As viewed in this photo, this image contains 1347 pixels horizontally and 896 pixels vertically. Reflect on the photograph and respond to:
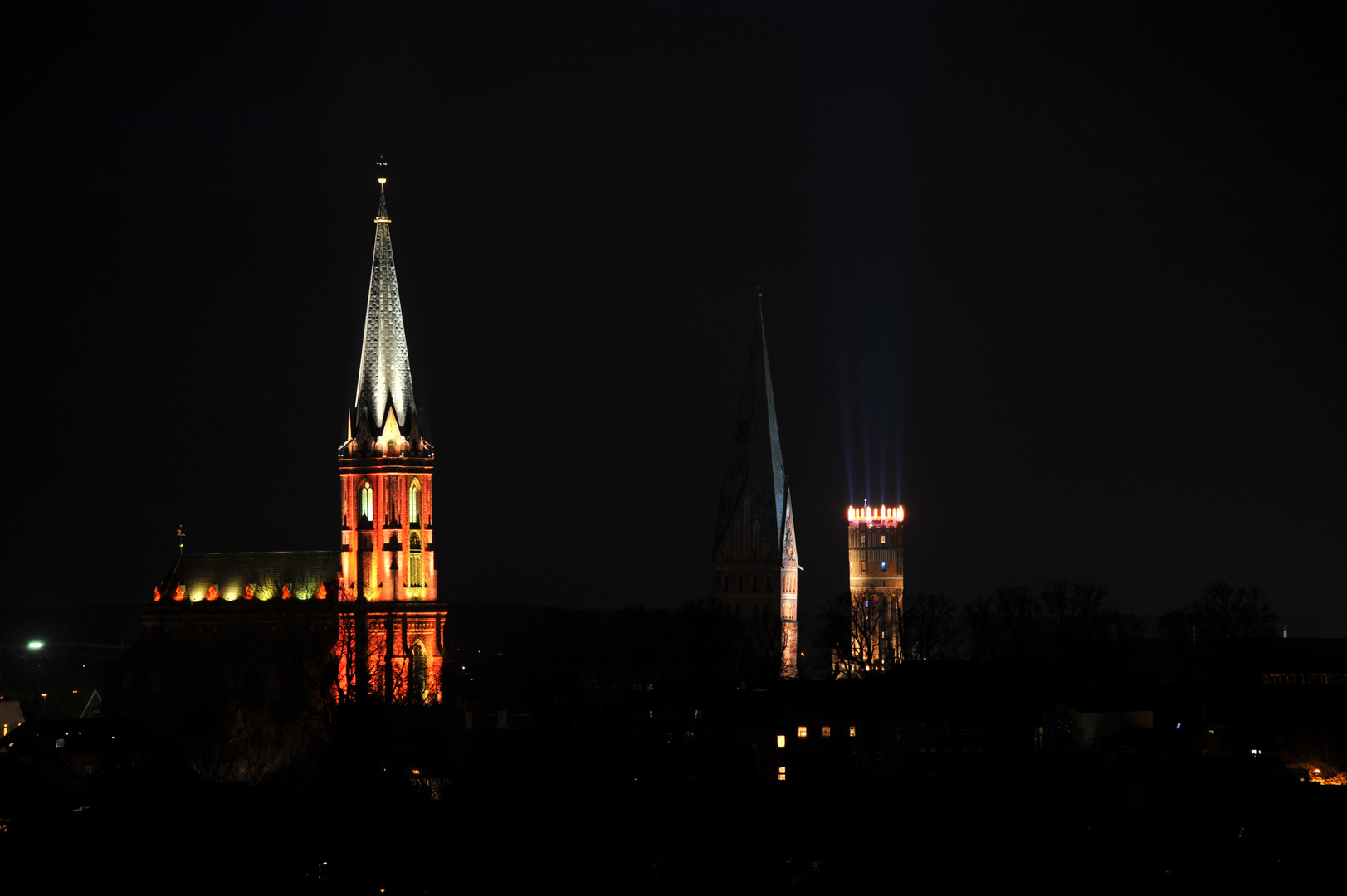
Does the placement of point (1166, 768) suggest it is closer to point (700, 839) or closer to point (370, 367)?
point (700, 839)

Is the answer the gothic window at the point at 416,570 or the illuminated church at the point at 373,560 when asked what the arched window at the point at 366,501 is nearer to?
the illuminated church at the point at 373,560

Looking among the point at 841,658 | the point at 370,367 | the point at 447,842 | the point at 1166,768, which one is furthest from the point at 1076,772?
the point at 370,367

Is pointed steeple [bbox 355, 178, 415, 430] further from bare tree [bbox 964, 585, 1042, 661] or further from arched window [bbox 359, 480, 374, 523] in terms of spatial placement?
bare tree [bbox 964, 585, 1042, 661]

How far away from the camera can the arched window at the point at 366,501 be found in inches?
6353

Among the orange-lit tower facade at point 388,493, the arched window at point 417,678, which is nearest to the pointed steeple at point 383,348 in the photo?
the orange-lit tower facade at point 388,493

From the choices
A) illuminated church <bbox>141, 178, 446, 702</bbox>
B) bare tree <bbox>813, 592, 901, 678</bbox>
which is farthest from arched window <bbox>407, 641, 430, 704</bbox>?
bare tree <bbox>813, 592, 901, 678</bbox>

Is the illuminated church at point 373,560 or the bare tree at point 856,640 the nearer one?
the bare tree at point 856,640

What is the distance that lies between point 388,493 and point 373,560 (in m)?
5.50

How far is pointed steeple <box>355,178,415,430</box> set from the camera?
159 meters

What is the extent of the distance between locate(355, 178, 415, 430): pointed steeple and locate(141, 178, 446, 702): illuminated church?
0.09 meters

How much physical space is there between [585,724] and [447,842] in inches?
1161

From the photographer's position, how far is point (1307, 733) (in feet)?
304

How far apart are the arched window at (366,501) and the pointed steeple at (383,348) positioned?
5.49 meters

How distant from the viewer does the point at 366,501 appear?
162 m
